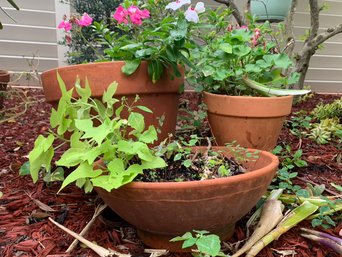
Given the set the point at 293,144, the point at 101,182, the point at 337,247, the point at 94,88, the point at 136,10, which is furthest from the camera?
the point at 293,144

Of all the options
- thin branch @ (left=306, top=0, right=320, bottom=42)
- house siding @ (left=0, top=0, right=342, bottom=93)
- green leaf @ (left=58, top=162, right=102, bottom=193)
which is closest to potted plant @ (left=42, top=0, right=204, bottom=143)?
green leaf @ (left=58, top=162, right=102, bottom=193)

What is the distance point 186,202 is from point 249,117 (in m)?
0.76

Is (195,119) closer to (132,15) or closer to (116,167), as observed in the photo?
(132,15)

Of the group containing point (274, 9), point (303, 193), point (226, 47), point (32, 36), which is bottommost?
point (303, 193)

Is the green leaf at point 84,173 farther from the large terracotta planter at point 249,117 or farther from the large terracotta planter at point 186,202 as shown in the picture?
the large terracotta planter at point 249,117

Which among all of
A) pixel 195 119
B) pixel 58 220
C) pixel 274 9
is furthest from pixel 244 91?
pixel 274 9

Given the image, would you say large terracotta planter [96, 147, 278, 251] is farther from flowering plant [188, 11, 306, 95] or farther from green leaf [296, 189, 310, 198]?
flowering plant [188, 11, 306, 95]

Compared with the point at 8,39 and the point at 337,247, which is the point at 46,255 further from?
the point at 8,39

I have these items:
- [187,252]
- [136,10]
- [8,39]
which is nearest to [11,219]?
[187,252]

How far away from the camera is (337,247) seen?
1014 millimetres

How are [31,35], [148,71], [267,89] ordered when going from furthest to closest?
[31,35] → [267,89] → [148,71]

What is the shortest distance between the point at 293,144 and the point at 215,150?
3.22ft

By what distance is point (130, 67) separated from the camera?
4.32 feet

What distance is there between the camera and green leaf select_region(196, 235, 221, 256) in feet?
2.59
